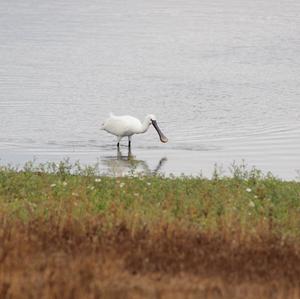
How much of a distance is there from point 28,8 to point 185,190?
6259 cm

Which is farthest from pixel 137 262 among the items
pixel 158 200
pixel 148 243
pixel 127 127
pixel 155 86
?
pixel 155 86

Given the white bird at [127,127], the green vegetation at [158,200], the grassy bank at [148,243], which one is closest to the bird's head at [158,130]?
the white bird at [127,127]

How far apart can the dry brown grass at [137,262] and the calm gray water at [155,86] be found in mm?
12362

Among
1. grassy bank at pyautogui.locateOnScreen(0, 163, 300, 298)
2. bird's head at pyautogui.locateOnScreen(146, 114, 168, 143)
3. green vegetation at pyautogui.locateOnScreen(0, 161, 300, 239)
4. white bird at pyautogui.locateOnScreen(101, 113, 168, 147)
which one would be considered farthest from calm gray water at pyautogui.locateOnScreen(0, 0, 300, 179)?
grassy bank at pyautogui.locateOnScreen(0, 163, 300, 298)

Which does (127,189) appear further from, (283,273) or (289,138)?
(289,138)

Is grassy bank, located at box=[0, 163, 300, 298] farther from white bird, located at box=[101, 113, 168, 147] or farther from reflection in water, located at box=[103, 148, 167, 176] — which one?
white bird, located at box=[101, 113, 168, 147]

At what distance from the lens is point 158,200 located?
13445 mm

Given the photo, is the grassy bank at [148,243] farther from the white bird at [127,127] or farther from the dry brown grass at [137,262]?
the white bird at [127,127]

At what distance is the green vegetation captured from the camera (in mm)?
10914

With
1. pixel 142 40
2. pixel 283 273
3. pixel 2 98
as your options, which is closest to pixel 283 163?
pixel 2 98

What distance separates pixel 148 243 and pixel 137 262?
58 cm

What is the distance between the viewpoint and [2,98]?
113 feet

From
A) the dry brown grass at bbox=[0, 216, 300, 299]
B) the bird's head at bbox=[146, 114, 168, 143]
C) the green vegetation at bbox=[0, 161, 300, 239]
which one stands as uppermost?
the bird's head at bbox=[146, 114, 168, 143]

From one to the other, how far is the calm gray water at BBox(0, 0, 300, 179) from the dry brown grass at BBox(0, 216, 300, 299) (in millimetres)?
12362
